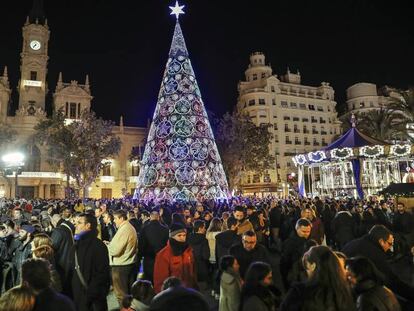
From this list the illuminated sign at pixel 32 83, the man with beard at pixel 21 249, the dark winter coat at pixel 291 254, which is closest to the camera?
the dark winter coat at pixel 291 254

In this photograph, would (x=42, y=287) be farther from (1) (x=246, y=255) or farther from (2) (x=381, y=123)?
(2) (x=381, y=123)

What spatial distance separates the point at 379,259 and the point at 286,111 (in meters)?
59.1

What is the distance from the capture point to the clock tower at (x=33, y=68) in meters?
45.1

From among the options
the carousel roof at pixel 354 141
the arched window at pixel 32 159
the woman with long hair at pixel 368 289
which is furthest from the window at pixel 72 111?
the woman with long hair at pixel 368 289

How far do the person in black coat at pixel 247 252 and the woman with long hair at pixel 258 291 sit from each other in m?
1.39

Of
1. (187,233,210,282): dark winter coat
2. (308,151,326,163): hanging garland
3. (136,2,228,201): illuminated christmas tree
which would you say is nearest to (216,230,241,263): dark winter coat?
(187,233,210,282): dark winter coat

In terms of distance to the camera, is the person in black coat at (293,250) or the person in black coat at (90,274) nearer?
the person in black coat at (90,274)

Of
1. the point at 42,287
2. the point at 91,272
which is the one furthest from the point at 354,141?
the point at 42,287

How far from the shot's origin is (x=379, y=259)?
13.7 feet

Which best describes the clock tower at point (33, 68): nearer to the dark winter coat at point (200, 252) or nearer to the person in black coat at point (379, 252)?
the dark winter coat at point (200, 252)

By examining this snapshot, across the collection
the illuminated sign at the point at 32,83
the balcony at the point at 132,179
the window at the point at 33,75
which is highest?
the window at the point at 33,75

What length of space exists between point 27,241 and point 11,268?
1.75 feet

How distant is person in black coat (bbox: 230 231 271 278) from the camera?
15.3 ft

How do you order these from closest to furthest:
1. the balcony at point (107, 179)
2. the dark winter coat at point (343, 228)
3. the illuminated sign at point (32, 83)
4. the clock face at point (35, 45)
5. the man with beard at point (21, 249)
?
1. the man with beard at point (21, 249)
2. the dark winter coat at point (343, 228)
3. the illuminated sign at point (32, 83)
4. the clock face at point (35, 45)
5. the balcony at point (107, 179)
